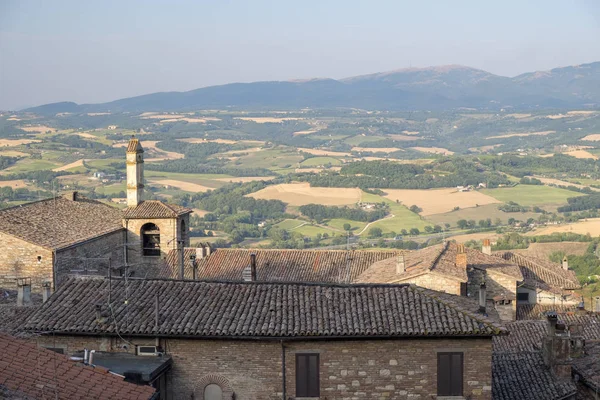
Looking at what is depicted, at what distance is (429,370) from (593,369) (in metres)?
4.58

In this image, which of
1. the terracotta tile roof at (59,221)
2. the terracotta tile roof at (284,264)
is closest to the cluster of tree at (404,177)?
the terracotta tile roof at (59,221)

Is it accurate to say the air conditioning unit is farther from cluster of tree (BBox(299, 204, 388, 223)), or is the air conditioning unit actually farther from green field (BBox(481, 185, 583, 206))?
green field (BBox(481, 185, 583, 206))

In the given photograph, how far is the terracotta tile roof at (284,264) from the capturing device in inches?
1185

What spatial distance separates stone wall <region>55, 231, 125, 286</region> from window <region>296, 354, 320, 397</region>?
13105 millimetres

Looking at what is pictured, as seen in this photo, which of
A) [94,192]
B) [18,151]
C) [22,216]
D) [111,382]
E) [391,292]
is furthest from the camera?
[18,151]

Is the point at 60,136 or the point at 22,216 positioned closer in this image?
the point at 22,216

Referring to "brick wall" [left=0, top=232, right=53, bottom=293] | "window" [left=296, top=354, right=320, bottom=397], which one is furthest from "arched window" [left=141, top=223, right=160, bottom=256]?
"window" [left=296, top=354, right=320, bottom=397]

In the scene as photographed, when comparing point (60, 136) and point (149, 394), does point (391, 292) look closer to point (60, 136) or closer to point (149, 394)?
point (149, 394)

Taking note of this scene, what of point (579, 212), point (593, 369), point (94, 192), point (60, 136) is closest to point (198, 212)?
point (94, 192)

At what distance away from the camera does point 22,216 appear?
2956 centimetres

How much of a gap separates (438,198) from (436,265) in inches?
2701

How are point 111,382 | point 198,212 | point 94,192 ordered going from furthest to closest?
1. point 198,212
2. point 94,192
3. point 111,382

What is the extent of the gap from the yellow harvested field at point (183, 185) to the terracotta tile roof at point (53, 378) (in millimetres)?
91045

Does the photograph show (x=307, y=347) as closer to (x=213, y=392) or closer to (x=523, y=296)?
(x=213, y=392)
